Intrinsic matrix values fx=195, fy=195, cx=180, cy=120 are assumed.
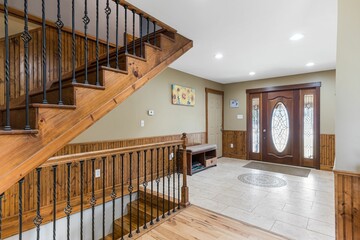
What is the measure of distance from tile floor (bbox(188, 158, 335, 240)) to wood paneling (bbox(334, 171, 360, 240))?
0.37 m

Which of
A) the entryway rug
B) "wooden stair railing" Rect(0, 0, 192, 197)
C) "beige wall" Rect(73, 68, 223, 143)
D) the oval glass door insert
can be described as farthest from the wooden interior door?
"wooden stair railing" Rect(0, 0, 192, 197)

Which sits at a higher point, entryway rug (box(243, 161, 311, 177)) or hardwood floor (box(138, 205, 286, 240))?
entryway rug (box(243, 161, 311, 177))

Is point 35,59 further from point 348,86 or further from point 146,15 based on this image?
point 348,86

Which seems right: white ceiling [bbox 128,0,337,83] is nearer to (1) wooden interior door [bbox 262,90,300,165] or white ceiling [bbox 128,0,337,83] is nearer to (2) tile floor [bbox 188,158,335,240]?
(1) wooden interior door [bbox 262,90,300,165]

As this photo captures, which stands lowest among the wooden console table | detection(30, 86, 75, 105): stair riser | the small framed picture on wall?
the wooden console table

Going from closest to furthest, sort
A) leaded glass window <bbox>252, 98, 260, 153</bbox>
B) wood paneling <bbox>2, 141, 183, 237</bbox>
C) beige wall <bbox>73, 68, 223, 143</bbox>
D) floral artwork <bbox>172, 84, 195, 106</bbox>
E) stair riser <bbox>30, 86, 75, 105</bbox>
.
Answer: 1. stair riser <bbox>30, 86, 75, 105</bbox>
2. wood paneling <bbox>2, 141, 183, 237</bbox>
3. beige wall <bbox>73, 68, 223, 143</bbox>
4. floral artwork <bbox>172, 84, 195, 106</bbox>
5. leaded glass window <bbox>252, 98, 260, 153</bbox>

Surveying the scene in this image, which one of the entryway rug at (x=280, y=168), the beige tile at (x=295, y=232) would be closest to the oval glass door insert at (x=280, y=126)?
the entryway rug at (x=280, y=168)

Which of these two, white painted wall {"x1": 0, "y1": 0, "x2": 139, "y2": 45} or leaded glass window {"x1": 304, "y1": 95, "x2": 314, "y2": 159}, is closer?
white painted wall {"x1": 0, "y1": 0, "x2": 139, "y2": 45}

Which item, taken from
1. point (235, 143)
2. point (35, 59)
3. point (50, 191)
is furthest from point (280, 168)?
point (35, 59)

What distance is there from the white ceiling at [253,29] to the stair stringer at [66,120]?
60cm

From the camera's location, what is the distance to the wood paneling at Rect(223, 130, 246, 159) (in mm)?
5989

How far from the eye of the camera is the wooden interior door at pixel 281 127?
17.0 ft

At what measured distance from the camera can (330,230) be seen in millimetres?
2215

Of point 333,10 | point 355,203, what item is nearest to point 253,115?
point 333,10
